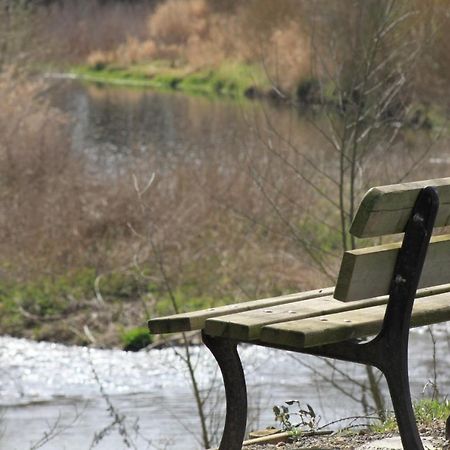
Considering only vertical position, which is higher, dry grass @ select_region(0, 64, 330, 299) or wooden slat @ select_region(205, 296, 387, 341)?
wooden slat @ select_region(205, 296, 387, 341)

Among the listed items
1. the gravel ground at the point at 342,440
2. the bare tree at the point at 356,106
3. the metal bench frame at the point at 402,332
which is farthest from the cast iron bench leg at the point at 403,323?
the bare tree at the point at 356,106

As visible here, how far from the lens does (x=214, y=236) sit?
14.7m

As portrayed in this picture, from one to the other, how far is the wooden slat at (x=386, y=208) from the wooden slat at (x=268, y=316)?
1.17 ft

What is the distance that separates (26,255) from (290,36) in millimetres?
6444

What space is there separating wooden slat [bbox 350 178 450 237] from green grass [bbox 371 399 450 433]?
1410mm

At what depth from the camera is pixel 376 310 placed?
12.1 ft

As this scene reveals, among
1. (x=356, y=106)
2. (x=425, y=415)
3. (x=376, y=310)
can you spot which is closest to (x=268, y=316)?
(x=376, y=310)

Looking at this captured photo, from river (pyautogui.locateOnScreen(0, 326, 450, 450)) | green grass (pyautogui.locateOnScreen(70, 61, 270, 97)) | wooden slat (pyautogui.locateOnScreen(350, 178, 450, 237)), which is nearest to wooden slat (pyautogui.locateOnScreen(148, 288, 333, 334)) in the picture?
wooden slat (pyautogui.locateOnScreen(350, 178, 450, 237))

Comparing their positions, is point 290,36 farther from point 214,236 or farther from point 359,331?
point 359,331

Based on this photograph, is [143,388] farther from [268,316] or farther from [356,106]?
[268,316]

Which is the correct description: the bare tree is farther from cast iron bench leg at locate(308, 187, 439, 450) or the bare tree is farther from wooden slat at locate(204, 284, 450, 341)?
cast iron bench leg at locate(308, 187, 439, 450)

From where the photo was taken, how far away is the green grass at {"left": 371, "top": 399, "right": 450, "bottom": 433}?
4.69 meters

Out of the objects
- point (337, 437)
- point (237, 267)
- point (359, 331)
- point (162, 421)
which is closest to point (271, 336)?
point (359, 331)

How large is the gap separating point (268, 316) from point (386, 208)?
49 centimetres
